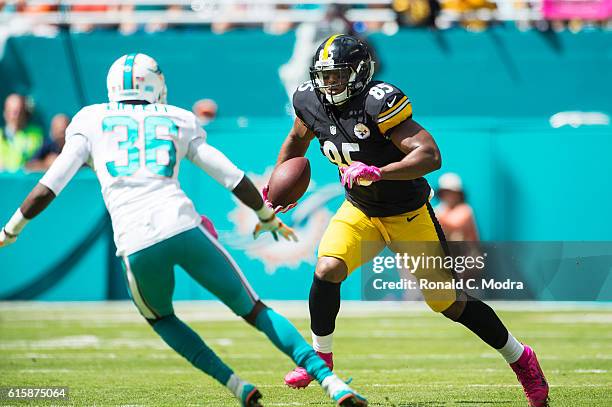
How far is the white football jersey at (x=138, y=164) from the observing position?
418 cm

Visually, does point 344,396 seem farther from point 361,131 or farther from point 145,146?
point 361,131

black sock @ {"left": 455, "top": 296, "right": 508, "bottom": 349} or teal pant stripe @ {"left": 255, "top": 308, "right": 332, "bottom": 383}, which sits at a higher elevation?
teal pant stripe @ {"left": 255, "top": 308, "right": 332, "bottom": 383}

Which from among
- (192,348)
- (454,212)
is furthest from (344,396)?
(454,212)

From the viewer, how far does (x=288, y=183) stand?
529 centimetres

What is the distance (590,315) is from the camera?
29.4 ft

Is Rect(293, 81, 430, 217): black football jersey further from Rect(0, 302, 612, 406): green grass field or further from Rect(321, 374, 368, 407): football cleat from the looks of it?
Rect(321, 374, 368, 407): football cleat

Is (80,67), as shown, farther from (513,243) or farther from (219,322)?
(513,243)

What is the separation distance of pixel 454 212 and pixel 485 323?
4.41 metres

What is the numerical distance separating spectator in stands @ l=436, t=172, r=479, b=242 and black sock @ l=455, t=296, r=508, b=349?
13.8ft

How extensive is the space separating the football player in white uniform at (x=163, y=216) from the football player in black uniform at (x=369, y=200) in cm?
83

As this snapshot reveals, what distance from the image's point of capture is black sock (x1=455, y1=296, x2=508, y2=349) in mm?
5078

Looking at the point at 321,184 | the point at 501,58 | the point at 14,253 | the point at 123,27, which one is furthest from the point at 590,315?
the point at 123,27

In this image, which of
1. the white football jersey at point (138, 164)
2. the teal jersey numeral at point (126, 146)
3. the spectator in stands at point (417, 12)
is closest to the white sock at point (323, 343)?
the white football jersey at point (138, 164)

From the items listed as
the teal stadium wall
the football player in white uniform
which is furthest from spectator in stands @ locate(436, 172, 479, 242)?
the football player in white uniform
